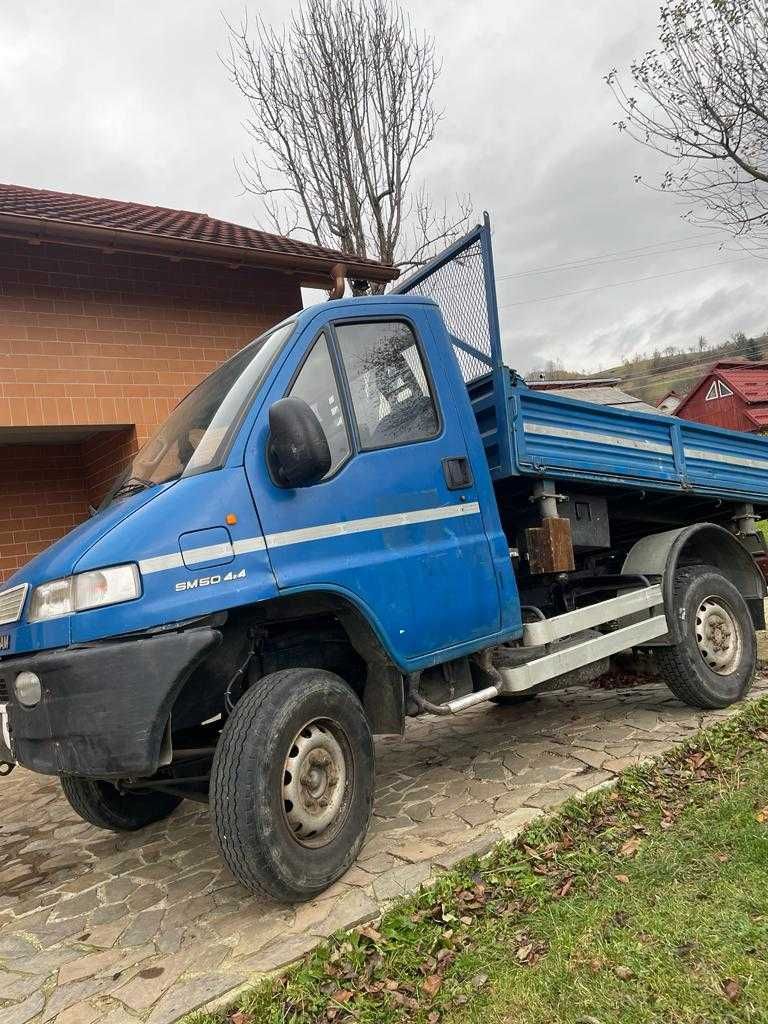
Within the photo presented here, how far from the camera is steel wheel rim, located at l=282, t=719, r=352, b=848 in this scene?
302 cm

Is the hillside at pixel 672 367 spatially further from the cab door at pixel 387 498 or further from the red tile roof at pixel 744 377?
the cab door at pixel 387 498

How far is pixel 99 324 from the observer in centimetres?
694

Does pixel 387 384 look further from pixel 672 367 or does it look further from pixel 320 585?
pixel 672 367

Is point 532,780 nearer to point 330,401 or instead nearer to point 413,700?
point 413,700

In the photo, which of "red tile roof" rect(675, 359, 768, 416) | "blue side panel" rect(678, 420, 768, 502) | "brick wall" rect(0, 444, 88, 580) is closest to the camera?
"blue side panel" rect(678, 420, 768, 502)

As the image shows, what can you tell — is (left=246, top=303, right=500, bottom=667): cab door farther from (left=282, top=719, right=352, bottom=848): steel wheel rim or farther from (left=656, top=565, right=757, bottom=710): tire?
(left=656, top=565, right=757, bottom=710): tire

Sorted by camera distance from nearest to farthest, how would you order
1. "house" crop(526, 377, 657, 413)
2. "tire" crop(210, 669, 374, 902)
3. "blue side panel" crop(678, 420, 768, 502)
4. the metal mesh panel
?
"tire" crop(210, 669, 374, 902)
the metal mesh panel
"blue side panel" crop(678, 420, 768, 502)
"house" crop(526, 377, 657, 413)

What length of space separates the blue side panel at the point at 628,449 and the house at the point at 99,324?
13.0 ft

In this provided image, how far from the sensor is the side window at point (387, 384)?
11.7 ft

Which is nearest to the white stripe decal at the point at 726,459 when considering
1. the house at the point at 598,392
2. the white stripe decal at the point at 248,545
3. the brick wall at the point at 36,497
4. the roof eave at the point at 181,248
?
the white stripe decal at the point at 248,545

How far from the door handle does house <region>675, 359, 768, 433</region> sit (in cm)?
3947

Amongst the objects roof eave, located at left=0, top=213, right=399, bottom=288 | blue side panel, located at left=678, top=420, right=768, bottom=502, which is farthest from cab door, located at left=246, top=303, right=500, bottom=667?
roof eave, located at left=0, top=213, right=399, bottom=288

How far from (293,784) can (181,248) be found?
548 cm

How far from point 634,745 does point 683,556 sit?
164 cm
